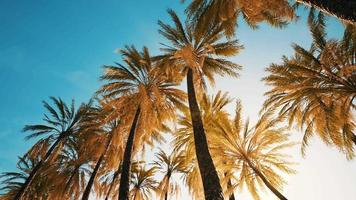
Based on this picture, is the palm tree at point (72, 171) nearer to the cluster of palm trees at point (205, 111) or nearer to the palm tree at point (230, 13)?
the cluster of palm trees at point (205, 111)

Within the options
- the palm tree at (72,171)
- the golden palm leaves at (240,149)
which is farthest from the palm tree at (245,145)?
the palm tree at (72,171)

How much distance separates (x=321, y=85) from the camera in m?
14.9

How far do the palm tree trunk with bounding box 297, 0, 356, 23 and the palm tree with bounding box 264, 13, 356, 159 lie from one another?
5.67 metres

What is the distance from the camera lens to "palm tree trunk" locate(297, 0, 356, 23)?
22.3ft

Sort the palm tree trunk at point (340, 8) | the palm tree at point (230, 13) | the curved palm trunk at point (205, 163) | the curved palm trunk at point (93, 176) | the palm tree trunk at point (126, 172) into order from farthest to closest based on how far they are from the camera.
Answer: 1. the curved palm trunk at point (93, 176)
2. the palm tree trunk at point (126, 172)
3. the palm tree at point (230, 13)
4. the curved palm trunk at point (205, 163)
5. the palm tree trunk at point (340, 8)

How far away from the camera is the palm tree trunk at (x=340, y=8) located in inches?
267

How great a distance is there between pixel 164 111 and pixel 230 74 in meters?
4.74

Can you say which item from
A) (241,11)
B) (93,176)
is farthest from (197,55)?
(93,176)

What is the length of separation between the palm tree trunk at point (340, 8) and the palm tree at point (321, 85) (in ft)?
18.6

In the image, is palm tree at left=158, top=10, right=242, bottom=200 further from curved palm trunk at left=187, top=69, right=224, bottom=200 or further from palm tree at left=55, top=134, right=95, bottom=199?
palm tree at left=55, top=134, right=95, bottom=199

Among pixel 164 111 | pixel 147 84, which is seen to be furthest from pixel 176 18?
pixel 164 111

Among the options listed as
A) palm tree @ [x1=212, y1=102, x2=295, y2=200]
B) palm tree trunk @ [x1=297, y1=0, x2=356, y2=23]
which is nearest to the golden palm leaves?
palm tree @ [x1=212, y1=102, x2=295, y2=200]

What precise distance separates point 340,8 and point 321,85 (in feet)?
28.8

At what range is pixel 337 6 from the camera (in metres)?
7.11
